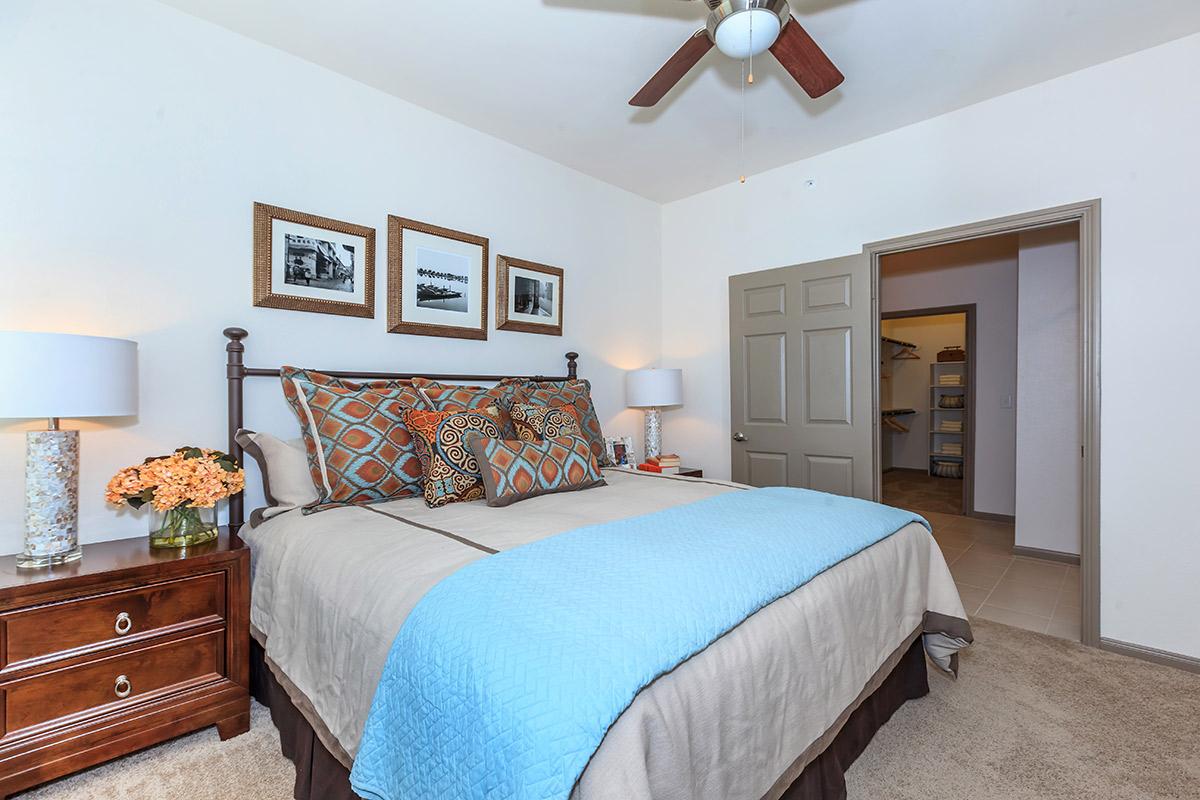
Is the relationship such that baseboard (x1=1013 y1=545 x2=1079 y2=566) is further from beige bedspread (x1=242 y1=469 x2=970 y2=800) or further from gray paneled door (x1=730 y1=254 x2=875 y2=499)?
beige bedspread (x1=242 y1=469 x2=970 y2=800)

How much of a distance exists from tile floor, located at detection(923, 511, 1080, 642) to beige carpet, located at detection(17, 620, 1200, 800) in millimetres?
568

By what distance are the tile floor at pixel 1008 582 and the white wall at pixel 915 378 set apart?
3.39 metres

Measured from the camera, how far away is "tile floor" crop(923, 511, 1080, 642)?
290 centimetres

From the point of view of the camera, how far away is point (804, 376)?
11.6 ft

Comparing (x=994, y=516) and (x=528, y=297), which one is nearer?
(x=528, y=297)

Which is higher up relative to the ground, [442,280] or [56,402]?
[442,280]

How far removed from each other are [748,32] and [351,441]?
79.9 inches

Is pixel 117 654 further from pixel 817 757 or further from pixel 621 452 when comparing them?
pixel 621 452

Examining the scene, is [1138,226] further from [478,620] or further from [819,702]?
[478,620]

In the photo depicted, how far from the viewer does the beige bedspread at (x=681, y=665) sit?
38.3 inches

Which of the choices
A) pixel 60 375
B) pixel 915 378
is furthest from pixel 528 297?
pixel 915 378

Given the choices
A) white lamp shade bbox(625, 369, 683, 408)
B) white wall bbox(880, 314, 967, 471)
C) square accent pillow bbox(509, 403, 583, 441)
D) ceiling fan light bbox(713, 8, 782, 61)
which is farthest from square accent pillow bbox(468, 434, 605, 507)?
white wall bbox(880, 314, 967, 471)

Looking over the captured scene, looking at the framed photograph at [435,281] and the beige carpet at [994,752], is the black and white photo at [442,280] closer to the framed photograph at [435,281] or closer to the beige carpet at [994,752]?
the framed photograph at [435,281]

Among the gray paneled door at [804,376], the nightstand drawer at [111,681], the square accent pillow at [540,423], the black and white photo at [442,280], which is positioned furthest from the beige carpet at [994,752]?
the black and white photo at [442,280]
